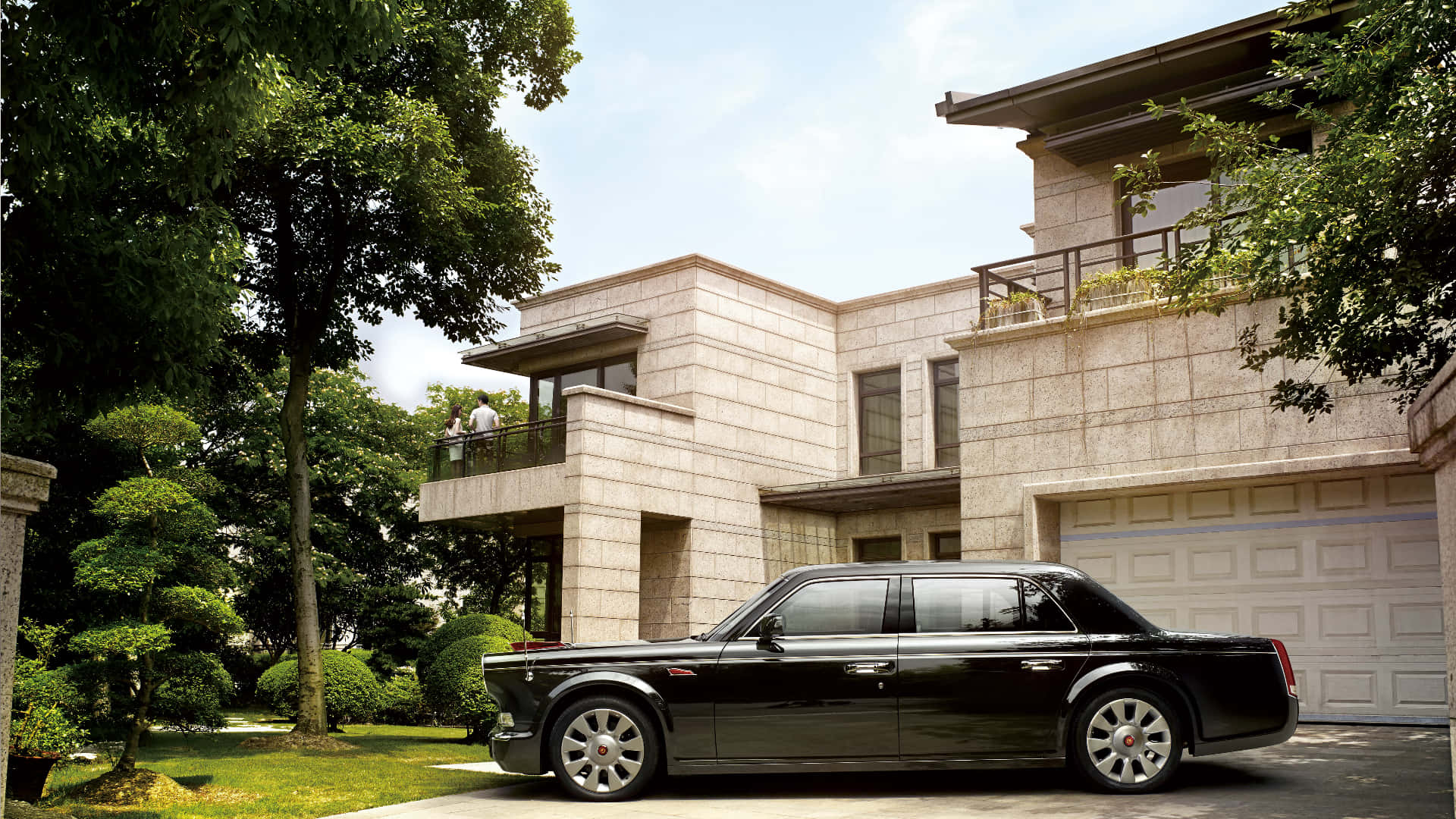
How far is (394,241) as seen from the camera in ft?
60.8

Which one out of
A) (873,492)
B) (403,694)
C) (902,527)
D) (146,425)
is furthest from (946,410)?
(146,425)

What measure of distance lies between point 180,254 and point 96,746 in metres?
11.3

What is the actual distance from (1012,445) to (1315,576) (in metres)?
4.17

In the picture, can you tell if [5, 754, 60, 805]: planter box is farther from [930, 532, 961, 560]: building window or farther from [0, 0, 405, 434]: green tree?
[930, 532, 961, 560]: building window

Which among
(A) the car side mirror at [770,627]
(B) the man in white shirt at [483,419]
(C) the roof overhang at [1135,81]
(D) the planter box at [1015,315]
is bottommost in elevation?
(A) the car side mirror at [770,627]

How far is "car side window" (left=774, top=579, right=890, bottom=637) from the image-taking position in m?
9.46

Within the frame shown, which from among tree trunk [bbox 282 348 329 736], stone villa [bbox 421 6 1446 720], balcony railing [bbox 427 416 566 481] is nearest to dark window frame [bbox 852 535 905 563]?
stone villa [bbox 421 6 1446 720]

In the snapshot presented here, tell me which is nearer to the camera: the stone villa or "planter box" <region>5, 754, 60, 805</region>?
"planter box" <region>5, 754, 60, 805</region>

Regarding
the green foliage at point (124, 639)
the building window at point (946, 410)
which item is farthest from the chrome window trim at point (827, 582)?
the building window at point (946, 410)

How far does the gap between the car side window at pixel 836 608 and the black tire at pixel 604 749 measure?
4.37ft

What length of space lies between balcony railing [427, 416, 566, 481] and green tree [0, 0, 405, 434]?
35.6 feet

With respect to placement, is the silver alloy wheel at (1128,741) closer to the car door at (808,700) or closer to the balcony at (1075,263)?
the car door at (808,700)

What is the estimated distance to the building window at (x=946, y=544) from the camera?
23.5m

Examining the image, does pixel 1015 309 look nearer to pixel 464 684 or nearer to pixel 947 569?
pixel 947 569
